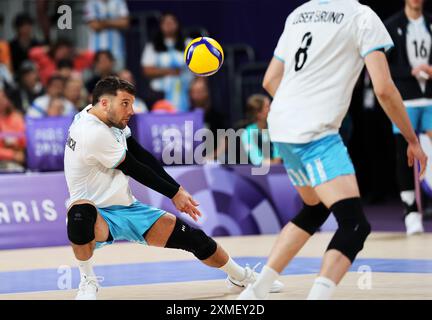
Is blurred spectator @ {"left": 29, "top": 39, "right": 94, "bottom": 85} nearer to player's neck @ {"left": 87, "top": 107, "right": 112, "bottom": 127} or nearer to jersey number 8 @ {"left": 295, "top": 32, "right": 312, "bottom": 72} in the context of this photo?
player's neck @ {"left": 87, "top": 107, "right": 112, "bottom": 127}

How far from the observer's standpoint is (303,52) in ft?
18.1

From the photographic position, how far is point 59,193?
1012 centimetres

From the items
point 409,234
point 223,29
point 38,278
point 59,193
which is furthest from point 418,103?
point 223,29

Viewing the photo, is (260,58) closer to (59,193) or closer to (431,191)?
(431,191)

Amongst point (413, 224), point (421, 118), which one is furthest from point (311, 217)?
point (421, 118)

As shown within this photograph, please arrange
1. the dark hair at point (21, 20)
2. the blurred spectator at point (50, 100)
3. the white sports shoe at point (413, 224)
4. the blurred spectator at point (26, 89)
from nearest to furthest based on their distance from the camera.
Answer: the white sports shoe at point (413, 224), the blurred spectator at point (50, 100), the blurred spectator at point (26, 89), the dark hair at point (21, 20)

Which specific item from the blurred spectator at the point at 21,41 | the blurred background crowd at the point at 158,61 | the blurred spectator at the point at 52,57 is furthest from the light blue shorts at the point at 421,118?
the blurred spectator at the point at 21,41

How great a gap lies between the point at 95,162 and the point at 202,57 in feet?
4.74

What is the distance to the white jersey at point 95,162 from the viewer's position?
625 cm

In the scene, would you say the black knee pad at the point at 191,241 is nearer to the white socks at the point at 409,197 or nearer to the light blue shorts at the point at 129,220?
the light blue shorts at the point at 129,220

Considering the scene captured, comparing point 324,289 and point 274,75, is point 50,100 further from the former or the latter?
point 324,289

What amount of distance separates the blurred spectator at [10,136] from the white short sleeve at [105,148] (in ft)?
17.4

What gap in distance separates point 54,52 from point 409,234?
6.99 metres

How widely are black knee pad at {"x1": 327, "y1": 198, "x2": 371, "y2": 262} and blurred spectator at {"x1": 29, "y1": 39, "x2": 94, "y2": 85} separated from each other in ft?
32.6
